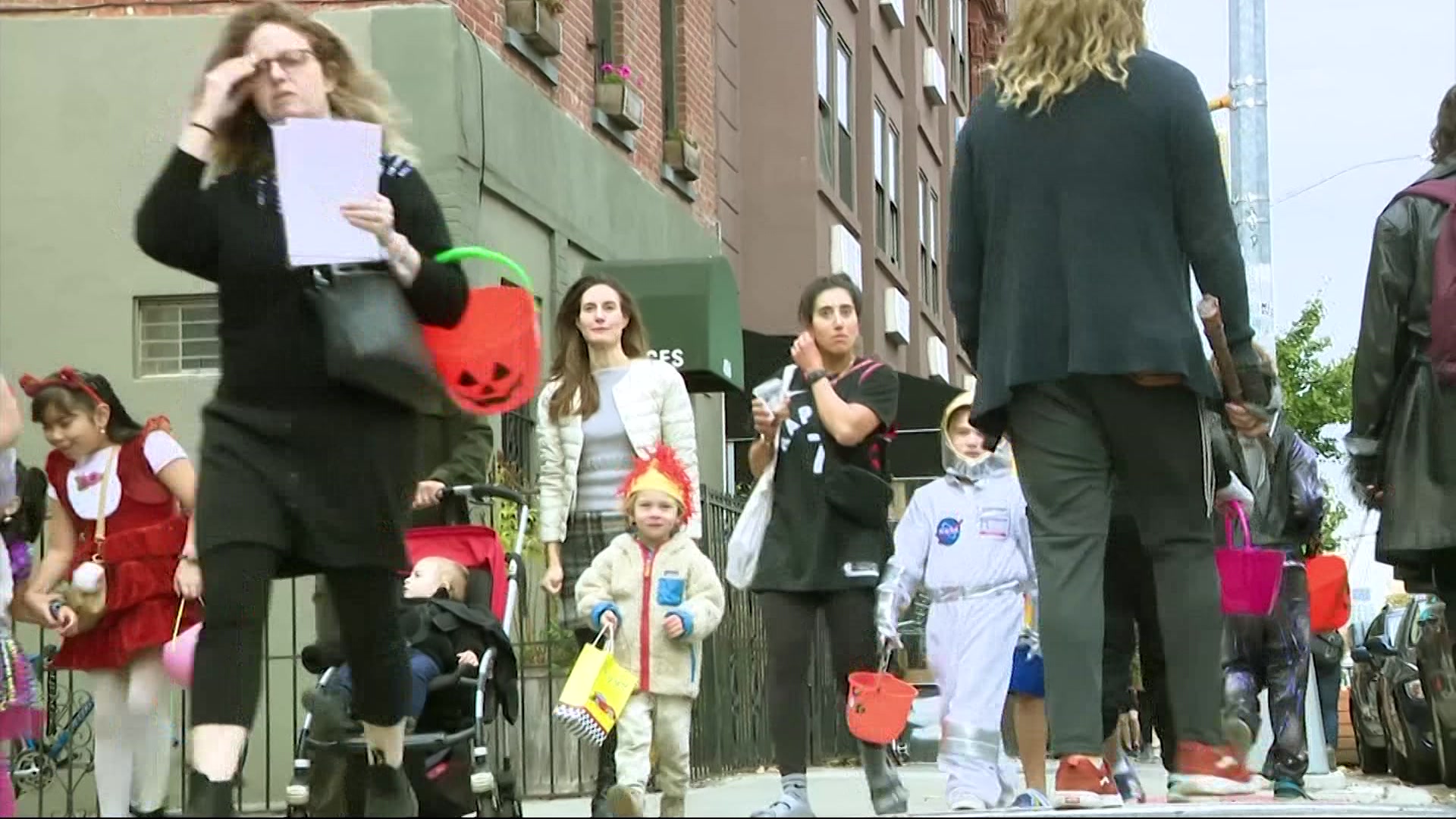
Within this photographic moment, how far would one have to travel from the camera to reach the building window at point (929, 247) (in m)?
33.5

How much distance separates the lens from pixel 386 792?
20.5 feet

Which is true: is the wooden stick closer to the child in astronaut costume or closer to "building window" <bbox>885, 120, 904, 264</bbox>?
the child in astronaut costume

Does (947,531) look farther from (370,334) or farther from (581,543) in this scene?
(370,334)

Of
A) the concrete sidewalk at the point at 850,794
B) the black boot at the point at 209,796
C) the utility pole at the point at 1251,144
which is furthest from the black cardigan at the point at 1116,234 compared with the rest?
the utility pole at the point at 1251,144

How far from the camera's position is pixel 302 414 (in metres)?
5.71

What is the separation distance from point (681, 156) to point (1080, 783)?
13376 millimetres

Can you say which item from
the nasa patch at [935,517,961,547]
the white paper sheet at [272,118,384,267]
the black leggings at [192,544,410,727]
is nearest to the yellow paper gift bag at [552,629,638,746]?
the nasa patch at [935,517,961,547]

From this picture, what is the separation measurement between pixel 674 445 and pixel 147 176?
4.97 meters

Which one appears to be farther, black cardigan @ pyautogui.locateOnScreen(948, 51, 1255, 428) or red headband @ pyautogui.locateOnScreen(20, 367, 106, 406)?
red headband @ pyautogui.locateOnScreen(20, 367, 106, 406)

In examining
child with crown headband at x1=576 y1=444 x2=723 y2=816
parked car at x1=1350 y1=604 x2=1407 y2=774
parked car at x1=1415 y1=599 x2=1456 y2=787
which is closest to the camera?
child with crown headband at x1=576 y1=444 x2=723 y2=816

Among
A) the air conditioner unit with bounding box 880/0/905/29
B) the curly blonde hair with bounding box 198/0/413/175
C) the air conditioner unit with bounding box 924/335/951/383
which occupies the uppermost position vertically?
the air conditioner unit with bounding box 880/0/905/29

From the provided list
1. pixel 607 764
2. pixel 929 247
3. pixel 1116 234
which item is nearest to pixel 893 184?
pixel 929 247

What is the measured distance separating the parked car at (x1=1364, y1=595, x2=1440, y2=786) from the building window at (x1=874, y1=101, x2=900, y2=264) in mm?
13992

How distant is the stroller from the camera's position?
8.02 meters
